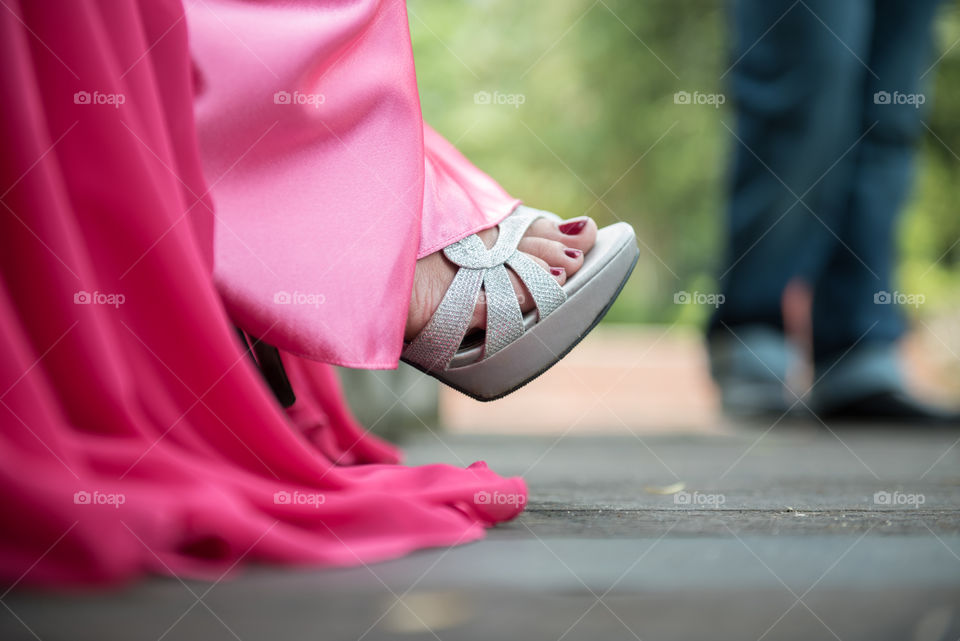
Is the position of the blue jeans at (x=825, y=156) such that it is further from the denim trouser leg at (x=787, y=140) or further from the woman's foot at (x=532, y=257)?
the woman's foot at (x=532, y=257)

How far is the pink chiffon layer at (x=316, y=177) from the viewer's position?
2.87 feet

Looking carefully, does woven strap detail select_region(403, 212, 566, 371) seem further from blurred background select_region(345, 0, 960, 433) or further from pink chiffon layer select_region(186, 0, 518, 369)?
blurred background select_region(345, 0, 960, 433)

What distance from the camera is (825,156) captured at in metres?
2.04

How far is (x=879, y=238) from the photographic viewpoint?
2.22 m

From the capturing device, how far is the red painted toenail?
100 centimetres

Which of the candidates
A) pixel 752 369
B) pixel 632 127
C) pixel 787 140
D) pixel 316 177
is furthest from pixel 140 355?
pixel 632 127

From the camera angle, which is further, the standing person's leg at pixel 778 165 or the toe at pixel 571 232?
the standing person's leg at pixel 778 165

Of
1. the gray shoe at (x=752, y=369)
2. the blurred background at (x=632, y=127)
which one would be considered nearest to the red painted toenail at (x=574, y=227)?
the gray shoe at (x=752, y=369)

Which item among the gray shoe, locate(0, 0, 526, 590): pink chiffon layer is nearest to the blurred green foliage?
the gray shoe

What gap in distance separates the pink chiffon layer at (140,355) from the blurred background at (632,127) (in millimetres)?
5656

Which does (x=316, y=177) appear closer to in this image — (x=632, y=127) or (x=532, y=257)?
(x=532, y=257)

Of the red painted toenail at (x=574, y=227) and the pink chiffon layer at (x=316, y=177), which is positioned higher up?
the pink chiffon layer at (x=316, y=177)

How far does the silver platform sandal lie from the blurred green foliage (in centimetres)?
734

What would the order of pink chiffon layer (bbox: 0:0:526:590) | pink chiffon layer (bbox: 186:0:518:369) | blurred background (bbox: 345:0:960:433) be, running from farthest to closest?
blurred background (bbox: 345:0:960:433) → pink chiffon layer (bbox: 186:0:518:369) → pink chiffon layer (bbox: 0:0:526:590)
